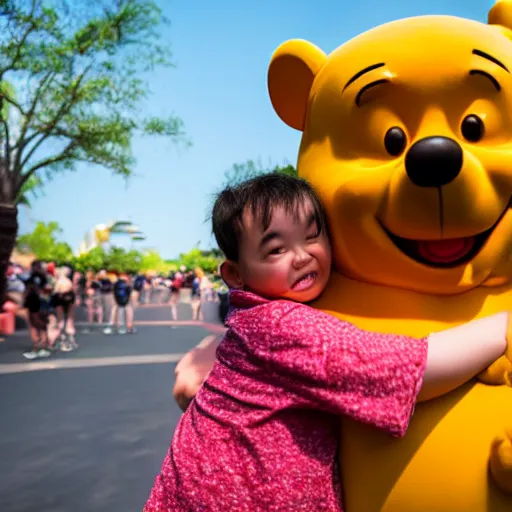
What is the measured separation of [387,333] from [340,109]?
21.8 inches

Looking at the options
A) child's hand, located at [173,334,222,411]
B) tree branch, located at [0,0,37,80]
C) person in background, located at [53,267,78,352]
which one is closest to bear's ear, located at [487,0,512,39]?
child's hand, located at [173,334,222,411]

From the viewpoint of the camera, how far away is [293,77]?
1.80m

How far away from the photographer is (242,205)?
1.44 m

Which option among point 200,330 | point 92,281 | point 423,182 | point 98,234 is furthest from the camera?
point 98,234

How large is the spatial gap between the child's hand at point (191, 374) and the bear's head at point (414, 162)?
646 millimetres

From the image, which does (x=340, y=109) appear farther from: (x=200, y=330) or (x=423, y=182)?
(x=200, y=330)

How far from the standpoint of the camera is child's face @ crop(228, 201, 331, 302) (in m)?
1.40

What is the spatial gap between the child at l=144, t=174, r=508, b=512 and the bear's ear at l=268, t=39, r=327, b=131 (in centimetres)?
42

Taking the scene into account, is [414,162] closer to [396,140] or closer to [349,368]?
[396,140]

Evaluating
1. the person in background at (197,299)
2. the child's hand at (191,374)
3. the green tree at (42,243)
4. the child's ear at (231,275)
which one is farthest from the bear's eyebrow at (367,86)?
the green tree at (42,243)

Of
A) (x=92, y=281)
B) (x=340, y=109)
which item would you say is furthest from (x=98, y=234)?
(x=340, y=109)

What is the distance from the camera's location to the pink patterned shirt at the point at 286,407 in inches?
49.8

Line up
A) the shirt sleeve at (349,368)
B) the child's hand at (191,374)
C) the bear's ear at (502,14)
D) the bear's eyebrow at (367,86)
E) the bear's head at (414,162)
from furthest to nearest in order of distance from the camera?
1. the child's hand at (191,374)
2. the bear's ear at (502,14)
3. the bear's eyebrow at (367,86)
4. the bear's head at (414,162)
5. the shirt sleeve at (349,368)

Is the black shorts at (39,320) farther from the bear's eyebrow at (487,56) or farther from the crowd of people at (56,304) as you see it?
the bear's eyebrow at (487,56)
